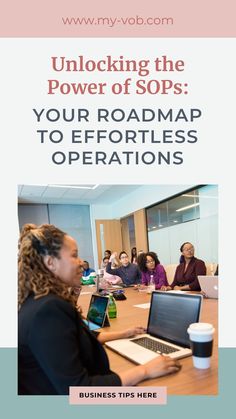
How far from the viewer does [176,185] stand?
55.1 inches

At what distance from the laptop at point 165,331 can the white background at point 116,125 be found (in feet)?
0.74

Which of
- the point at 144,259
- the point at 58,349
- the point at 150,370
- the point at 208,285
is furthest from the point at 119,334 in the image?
the point at 144,259

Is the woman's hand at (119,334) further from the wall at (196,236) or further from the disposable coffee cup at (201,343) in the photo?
the wall at (196,236)

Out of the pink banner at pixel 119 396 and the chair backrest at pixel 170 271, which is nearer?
the pink banner at pixel 119 396

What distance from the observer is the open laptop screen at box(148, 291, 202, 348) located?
1207 mm

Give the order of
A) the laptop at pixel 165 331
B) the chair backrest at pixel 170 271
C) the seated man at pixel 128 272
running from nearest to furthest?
the laptop at pixel 165 331, the chair backrest at pixel 170 271, the seated man at pixel 128 272

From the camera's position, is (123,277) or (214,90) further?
(123,277)

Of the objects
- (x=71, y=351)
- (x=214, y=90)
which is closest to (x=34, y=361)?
(x=71, y=351)

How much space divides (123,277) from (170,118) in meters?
2.25

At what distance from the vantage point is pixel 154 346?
1261mm

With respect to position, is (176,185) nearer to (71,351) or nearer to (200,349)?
(200,349)

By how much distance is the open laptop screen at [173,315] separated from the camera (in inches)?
47.5
